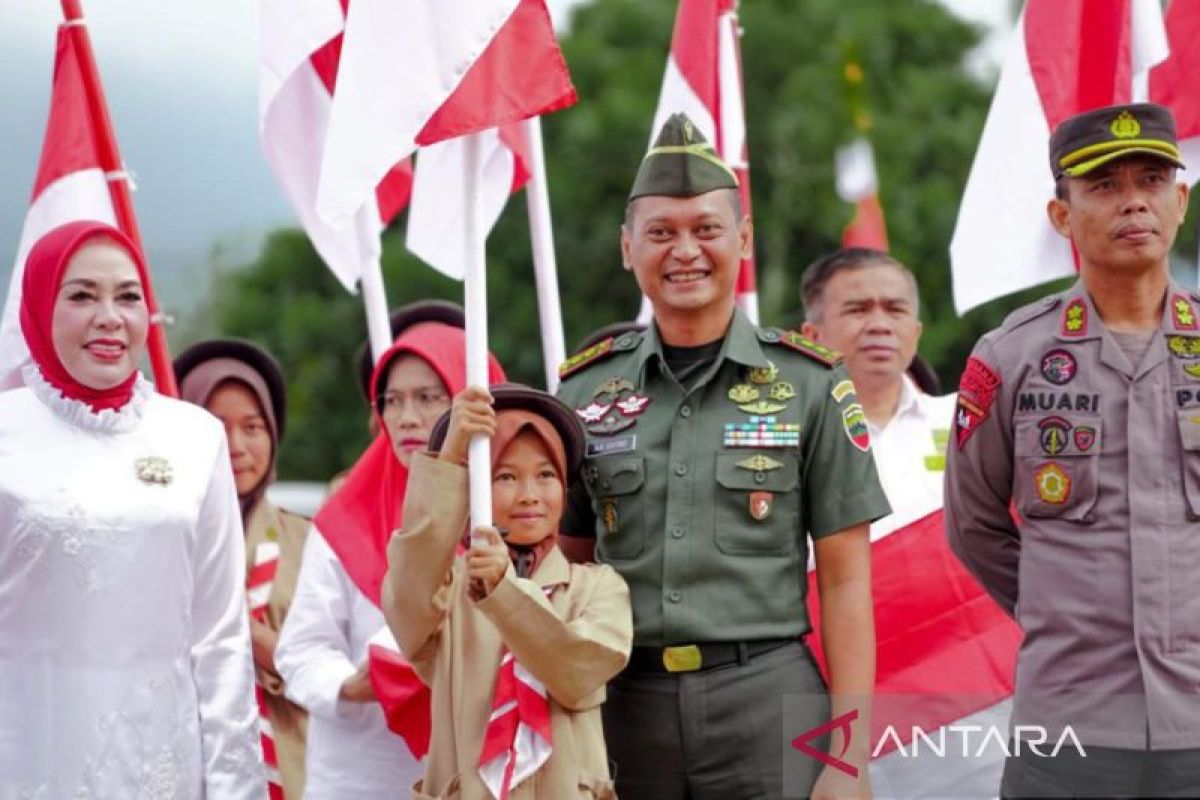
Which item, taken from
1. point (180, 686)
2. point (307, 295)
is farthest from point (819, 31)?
point (180, 686)

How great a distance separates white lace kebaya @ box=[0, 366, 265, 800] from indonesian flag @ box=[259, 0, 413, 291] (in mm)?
1444

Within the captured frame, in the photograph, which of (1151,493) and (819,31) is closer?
(1151,493)

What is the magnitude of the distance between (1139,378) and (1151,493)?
0.82ft

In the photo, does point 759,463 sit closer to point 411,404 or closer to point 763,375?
point 763,375

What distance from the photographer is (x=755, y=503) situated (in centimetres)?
461

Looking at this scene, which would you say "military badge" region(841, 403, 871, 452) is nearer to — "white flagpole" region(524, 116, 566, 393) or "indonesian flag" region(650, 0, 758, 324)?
"white flagpole" region(524, 116, 566, 393)

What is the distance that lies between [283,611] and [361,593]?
2.67 feet

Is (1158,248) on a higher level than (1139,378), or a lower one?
higher

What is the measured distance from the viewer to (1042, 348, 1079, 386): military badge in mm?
4457

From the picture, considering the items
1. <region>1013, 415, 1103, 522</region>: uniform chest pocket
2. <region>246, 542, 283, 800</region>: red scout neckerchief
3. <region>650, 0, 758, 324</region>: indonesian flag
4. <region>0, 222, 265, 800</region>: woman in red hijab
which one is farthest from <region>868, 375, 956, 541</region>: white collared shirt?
<region>246, 542, 283, 800</region>: red scout neckerchief

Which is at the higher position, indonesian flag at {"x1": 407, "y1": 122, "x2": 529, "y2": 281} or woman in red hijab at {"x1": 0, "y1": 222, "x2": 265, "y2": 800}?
indonesian flag at {"x1": 407, "y1": 122, "x2": 529, "y2": 281}

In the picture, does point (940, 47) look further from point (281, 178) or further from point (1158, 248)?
point (1158, 248)

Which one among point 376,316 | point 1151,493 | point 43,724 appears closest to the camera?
point 1151,493

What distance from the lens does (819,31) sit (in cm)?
2497
